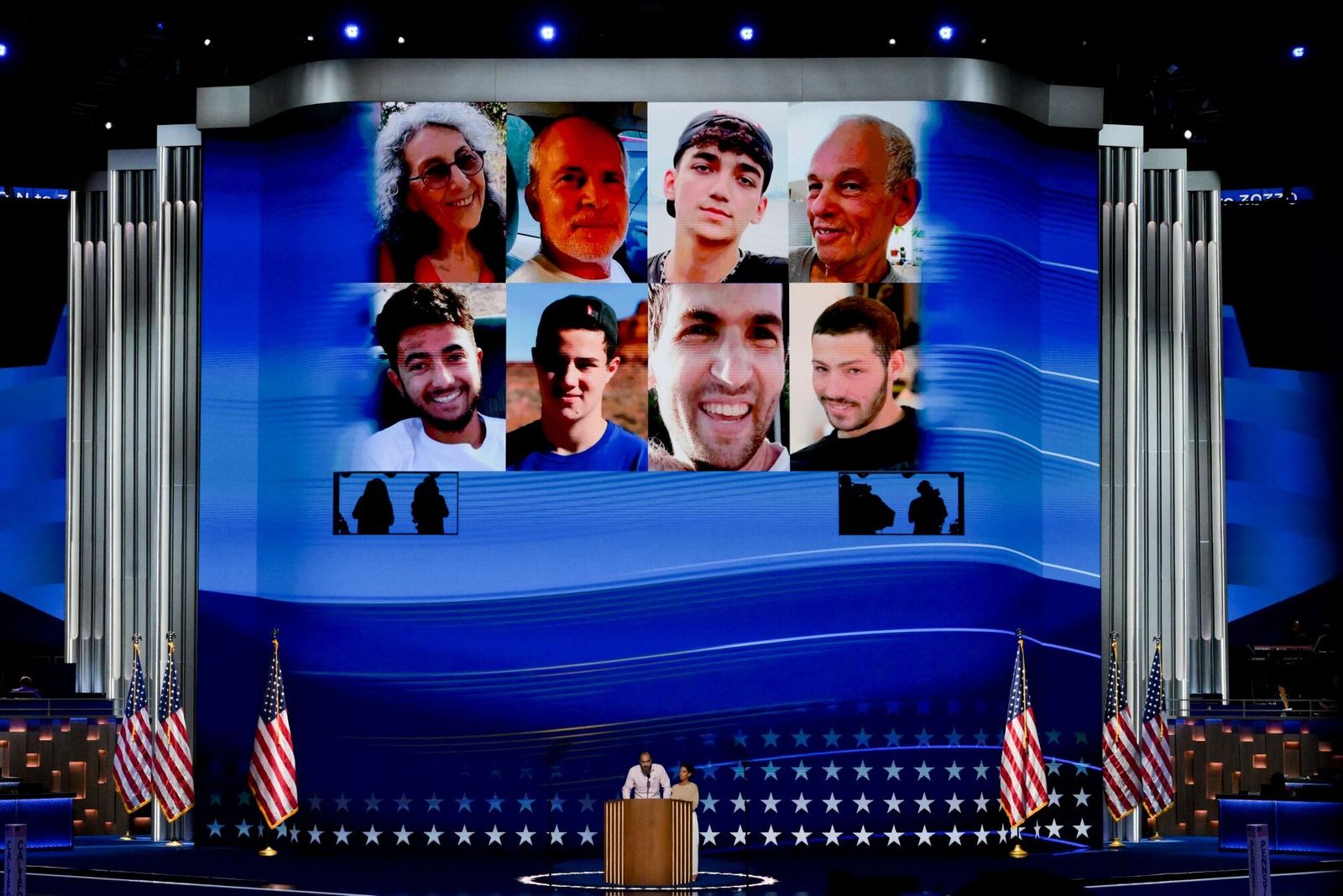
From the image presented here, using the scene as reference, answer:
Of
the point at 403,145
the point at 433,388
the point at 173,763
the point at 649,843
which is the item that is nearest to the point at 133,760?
the point at 173,763

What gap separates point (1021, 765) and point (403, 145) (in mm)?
Answer: 7990

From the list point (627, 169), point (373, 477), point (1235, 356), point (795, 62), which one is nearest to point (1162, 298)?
point (1235, 356)

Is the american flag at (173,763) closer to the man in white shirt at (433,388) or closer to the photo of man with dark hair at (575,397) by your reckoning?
the man in white shirt at (433,388)

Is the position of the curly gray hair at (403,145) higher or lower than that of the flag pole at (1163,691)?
higher

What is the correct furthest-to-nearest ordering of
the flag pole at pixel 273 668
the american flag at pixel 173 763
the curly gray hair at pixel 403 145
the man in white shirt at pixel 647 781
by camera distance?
the curly gray hair at pixel 403 145
the american flag at pixel 173 763
the flag pole at pixel 273 668
the man in white shirt at pixel 647 781

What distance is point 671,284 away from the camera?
54.0 ft

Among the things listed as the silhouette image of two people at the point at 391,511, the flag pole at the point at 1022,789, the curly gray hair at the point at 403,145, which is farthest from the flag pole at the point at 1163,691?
the curly gray hair at the point at 403,145

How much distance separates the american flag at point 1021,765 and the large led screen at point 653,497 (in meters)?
0.65

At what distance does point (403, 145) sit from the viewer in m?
16.7

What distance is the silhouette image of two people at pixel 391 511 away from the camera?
54.1 feet

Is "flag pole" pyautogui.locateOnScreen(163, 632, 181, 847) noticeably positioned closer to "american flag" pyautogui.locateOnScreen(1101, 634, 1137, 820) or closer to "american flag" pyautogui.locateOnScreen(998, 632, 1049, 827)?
"american flag" pyautogui.locateOnScreen(998, 632, 1049, 827)

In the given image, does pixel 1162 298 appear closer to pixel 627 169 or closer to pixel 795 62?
pixel 795 62

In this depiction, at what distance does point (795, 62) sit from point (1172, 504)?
5879 mm

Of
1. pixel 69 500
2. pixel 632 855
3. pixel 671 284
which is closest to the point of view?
pixel 632 855
